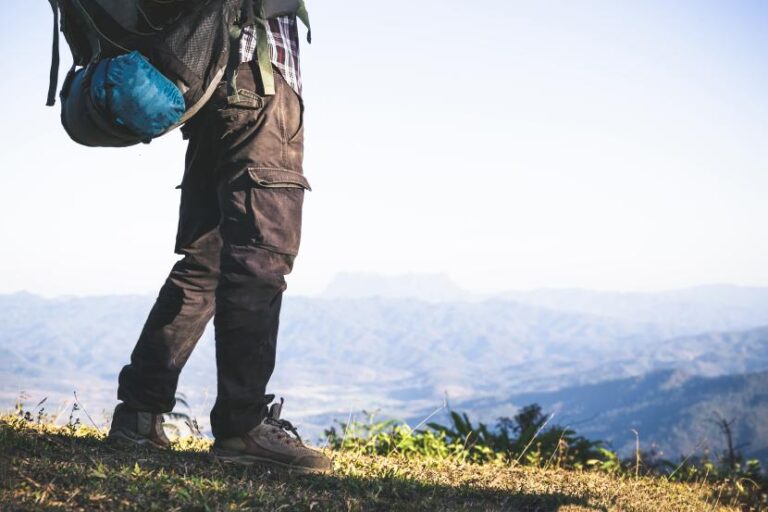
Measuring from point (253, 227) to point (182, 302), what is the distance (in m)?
0.73

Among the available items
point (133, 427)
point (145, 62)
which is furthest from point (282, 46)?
point (133, 427)

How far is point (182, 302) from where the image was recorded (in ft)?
12.2

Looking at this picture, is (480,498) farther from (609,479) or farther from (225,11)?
(225,11)

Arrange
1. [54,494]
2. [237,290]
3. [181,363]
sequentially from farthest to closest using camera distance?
[181,363] < [237,290] < [54,494]

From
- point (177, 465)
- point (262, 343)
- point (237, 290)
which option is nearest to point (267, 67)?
point (237, 290)

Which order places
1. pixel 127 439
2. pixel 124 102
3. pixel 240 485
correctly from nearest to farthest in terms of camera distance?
pixel 124 102, pixel 240 485, pixel 127 439

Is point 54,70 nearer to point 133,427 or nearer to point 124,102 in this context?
point 124,102

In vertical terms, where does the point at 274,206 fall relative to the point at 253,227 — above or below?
above

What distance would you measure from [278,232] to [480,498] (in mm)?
1856

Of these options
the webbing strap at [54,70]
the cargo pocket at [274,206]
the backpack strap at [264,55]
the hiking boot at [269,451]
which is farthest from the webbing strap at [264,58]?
the hiking boot at [269,451]

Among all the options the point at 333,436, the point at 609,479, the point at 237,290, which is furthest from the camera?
the point at 333,436

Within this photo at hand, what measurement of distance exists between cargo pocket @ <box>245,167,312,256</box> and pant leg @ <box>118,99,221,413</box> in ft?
1.62

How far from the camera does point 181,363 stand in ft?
12.4

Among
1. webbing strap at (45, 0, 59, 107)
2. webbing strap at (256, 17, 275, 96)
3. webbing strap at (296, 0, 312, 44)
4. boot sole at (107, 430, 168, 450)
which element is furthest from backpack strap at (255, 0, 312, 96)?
boot sole at (107, 430, 168, 450)
